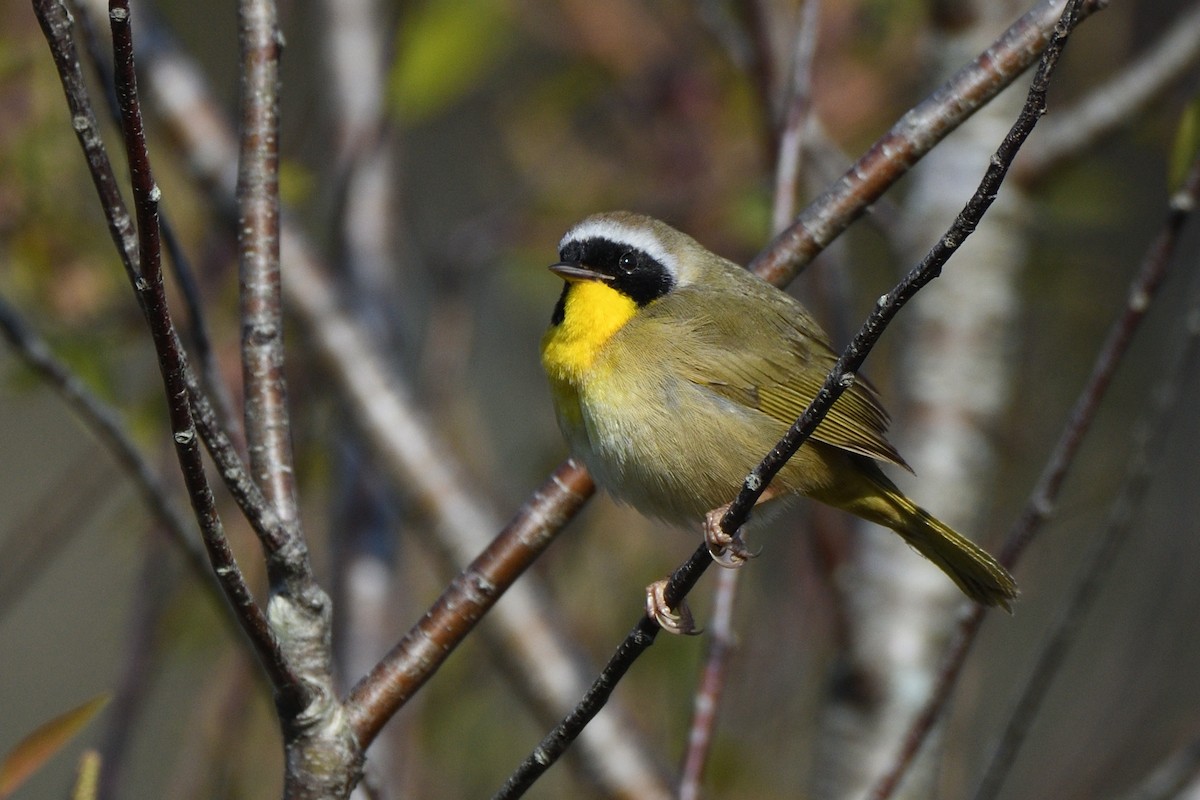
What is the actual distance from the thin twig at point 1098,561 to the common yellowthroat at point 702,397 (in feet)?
0.43

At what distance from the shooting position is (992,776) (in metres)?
2.45

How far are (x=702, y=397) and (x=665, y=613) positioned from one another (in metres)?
0.78

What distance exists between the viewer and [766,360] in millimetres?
2891

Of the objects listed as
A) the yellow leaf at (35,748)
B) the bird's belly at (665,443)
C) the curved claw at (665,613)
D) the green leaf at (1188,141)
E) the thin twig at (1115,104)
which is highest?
the thin twig at (1115,104)

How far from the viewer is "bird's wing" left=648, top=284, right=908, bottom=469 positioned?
9.27ft

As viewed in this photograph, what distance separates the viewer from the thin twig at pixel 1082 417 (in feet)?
7.70

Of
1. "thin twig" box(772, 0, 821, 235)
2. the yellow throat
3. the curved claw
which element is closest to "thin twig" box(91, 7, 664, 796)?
the yellow throat

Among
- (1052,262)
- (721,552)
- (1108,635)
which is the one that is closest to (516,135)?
(1052,262)

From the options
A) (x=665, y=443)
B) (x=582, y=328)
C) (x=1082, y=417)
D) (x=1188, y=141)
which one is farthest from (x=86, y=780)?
(x=1188, y=141)

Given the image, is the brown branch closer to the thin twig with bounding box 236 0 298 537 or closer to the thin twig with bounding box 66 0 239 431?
the thin twig with bounding box 236 0 298 537

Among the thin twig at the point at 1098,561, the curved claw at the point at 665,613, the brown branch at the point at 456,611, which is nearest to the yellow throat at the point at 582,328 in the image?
Result: the brown branch at the point at 456,611

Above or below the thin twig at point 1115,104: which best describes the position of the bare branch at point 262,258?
below

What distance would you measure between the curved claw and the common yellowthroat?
201 mm

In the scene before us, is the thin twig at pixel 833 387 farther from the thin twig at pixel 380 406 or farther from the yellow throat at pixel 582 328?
the thin twig at pixel 380 406
